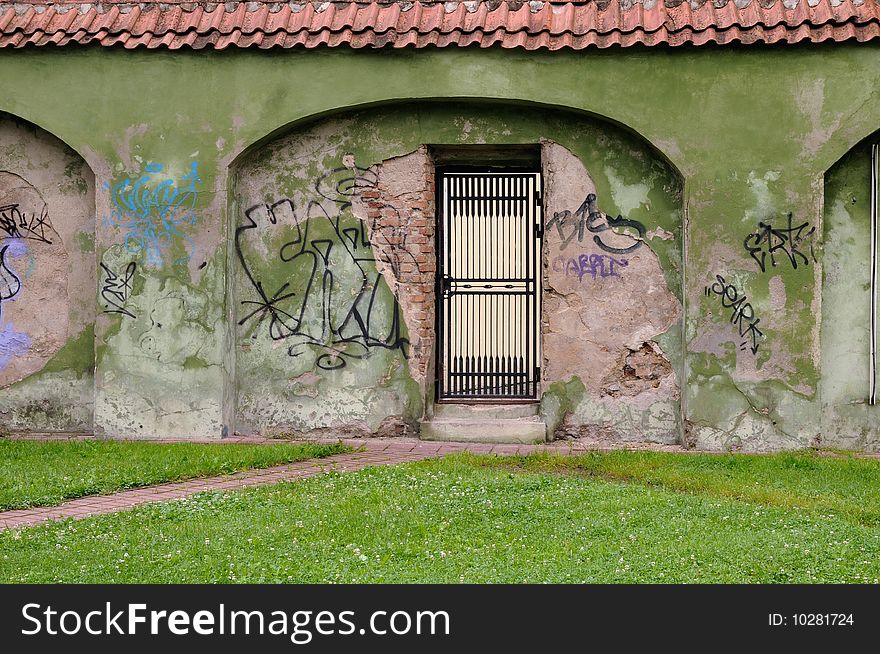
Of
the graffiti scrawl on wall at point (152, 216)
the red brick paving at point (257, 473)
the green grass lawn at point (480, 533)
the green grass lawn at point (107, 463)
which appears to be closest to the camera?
the green grass lawn at point (480, 533)

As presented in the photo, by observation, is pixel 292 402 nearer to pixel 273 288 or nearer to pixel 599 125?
pixel 273 288

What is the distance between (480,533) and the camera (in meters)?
7.48

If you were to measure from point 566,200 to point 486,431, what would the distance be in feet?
7.77

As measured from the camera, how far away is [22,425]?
12.1 metres

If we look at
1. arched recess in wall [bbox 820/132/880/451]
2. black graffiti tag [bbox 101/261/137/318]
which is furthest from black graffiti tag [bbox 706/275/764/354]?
black graffiti tag [bbox 101/261/137/318]

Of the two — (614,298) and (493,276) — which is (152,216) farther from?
(614,298)

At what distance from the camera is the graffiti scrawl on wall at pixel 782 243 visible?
1112 centimetres

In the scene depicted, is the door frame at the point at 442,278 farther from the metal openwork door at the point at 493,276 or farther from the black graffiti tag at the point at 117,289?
the black graffiti tag at the point at 117,289

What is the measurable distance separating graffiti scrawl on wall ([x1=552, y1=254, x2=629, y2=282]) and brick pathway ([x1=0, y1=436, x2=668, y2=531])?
1.65 metres

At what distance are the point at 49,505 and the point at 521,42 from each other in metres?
5.91

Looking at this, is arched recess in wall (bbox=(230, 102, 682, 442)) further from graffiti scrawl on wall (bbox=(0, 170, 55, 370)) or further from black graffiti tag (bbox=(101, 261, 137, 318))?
graffiti scrawl on wall (bbox=(0, 170, 55, 370))

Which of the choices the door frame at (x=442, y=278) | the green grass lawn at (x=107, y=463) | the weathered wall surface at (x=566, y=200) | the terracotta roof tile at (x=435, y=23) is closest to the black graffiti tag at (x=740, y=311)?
the weathered wall surface at (x=566, y=200)

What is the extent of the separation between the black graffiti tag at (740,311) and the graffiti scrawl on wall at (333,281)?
3.06 meters

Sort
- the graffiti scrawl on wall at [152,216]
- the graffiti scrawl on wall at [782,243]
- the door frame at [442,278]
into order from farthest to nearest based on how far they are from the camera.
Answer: the door frame at [442,278] < the graffiti scrawl on wall at [152,216] < the graffiti scrawl on wall at [782,243]
